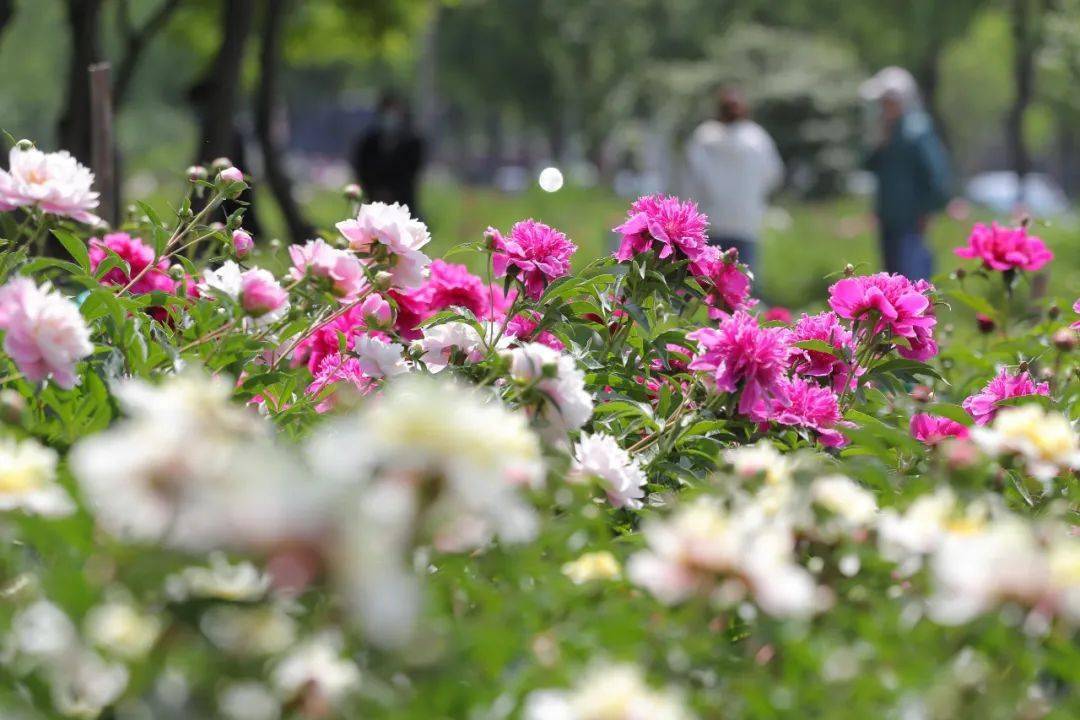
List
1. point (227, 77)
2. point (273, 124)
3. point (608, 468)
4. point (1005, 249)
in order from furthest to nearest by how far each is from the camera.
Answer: point (273, 124) < point (227, 77) < point (1005, 249) < point (608, 468)

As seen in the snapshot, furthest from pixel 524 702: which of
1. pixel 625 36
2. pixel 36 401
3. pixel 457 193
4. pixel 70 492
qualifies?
pixel 625 36

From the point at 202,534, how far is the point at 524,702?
15.3 inches

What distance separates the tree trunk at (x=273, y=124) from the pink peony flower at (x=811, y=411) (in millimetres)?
10178

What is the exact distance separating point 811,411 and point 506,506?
1.32m

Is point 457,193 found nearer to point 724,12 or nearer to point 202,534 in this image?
point 724,12

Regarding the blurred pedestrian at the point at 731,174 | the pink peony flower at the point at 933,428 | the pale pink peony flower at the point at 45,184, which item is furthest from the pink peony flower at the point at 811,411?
the blurred pedestrian at the point at 731,174

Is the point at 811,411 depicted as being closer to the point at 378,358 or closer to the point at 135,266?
the point at 378,358

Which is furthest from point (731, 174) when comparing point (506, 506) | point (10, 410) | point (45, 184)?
point (506, 506)

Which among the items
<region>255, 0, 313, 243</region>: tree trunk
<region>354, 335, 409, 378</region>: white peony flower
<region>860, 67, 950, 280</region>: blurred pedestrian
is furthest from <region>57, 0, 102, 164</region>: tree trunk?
<region>354, 335, 409, 378</region>: white peony flower

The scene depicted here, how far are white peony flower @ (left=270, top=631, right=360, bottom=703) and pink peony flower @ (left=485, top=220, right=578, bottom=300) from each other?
4.42 ft

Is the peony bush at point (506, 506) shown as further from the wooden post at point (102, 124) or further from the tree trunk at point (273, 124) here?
the tree trunk at point (273, 124)

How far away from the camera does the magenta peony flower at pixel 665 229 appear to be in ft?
8.21

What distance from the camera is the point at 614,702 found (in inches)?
44.5

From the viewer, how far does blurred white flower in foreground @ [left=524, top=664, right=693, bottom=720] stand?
3.71ft
